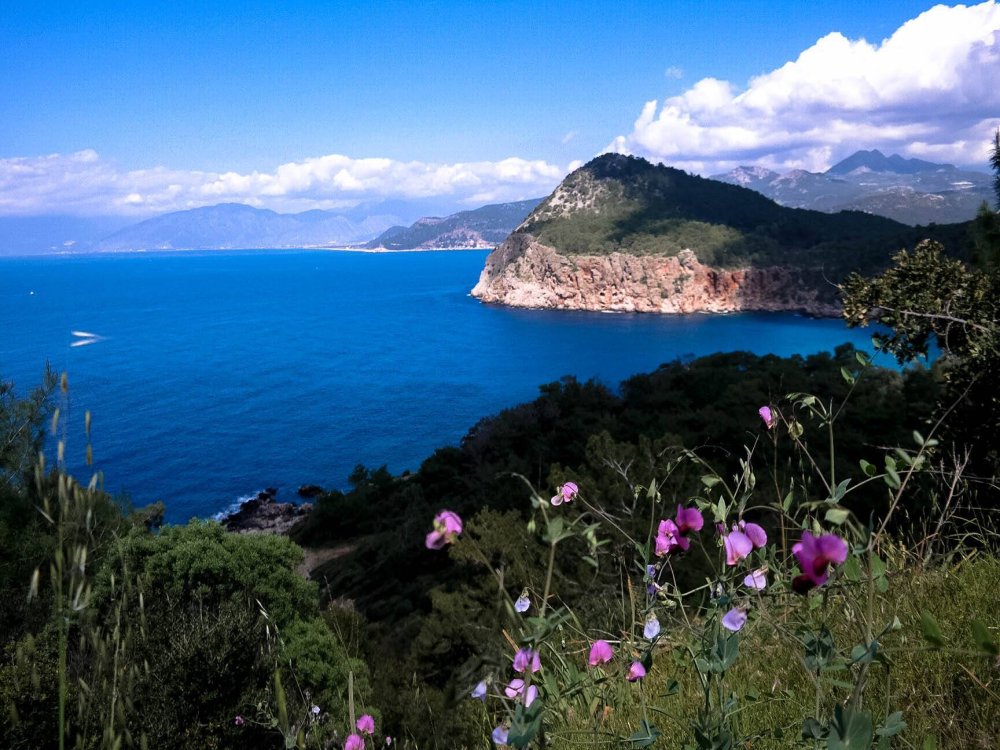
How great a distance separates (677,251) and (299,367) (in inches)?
1986

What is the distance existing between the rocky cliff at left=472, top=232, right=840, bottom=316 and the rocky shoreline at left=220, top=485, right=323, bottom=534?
60.2 m

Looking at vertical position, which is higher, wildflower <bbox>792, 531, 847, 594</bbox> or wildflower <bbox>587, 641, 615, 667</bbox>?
wildflower <bbox>792, 531, 847, 594</bbox>

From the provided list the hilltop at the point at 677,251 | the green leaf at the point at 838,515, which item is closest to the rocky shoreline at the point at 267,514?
the green leaf at the point at 838,515

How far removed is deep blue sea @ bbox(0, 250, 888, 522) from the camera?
34.8 meters

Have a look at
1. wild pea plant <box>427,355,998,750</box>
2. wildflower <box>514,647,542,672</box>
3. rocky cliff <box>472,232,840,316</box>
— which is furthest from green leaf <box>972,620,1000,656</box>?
rocky cliff <box>472,232,840,316</box>

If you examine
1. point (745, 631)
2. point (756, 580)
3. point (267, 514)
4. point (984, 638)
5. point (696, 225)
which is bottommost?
point (267, 514)

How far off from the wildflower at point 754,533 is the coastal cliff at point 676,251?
72.4 m

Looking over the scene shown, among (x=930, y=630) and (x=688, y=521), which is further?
(x=688, y=521)

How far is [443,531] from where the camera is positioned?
117 centimetres

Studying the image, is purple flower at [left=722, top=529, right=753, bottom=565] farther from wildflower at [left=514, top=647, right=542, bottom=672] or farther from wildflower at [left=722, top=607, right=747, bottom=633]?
wildflower at [left=514, top=647, right=542, bottom=672]

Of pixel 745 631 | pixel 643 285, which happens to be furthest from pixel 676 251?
pixel 745 631

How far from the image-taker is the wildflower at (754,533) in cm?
156

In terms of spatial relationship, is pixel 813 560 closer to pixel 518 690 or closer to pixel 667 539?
pixel 667 539

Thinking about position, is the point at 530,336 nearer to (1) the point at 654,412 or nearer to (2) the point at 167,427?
(2) the point at 167,427
